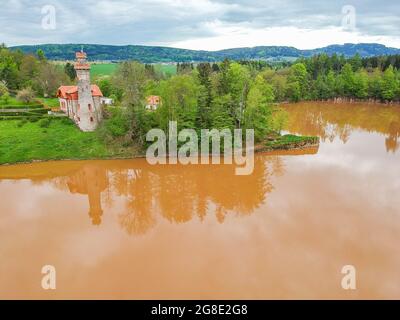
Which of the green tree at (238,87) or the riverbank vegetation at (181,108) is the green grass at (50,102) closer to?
the riverbank vegetation at (181,108)

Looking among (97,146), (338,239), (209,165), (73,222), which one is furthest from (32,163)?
(338,239)

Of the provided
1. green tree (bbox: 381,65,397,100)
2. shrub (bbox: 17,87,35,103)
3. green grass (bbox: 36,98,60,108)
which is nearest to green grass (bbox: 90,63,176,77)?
green grass (bbox: 36,98,60,108)

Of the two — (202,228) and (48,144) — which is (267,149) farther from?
(48,144)

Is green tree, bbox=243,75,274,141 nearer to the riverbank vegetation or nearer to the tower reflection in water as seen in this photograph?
the riverbank vegetation

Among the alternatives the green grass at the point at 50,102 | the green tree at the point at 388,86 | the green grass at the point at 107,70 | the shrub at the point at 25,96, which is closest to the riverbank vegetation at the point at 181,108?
the shrub at the point at 25,96

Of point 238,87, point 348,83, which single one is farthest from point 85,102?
point 348,83
